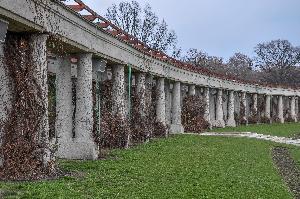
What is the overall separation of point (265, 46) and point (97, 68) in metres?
86.0

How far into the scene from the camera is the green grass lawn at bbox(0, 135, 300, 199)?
9.88 m

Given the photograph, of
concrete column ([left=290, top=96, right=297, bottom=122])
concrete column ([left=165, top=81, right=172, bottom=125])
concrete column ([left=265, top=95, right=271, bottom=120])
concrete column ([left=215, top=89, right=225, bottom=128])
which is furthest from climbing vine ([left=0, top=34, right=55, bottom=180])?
concrete column ([left=290, top=96, right=297, bottom=122])

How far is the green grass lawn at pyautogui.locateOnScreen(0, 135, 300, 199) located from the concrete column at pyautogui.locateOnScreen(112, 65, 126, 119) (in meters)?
2.27

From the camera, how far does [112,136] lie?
19.9m

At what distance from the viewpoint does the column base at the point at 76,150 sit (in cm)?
1590

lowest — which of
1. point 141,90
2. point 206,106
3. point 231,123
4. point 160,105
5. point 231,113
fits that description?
point 231,123

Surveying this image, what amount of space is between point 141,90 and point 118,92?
4134mm

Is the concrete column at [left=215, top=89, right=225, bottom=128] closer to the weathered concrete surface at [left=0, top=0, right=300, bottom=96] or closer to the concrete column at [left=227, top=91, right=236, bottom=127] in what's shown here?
the concrete column at [left=227, top=91, right=236, bottom=127]

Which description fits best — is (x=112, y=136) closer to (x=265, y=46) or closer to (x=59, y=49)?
(x=59, y=49)

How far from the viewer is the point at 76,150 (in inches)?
631

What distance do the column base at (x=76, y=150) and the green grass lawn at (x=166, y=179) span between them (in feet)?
2.54

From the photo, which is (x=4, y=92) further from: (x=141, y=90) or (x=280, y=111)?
(x=280, y=111)

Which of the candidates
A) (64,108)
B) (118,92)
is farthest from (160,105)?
(64,108)

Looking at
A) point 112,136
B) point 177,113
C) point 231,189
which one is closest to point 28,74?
point 231,189
